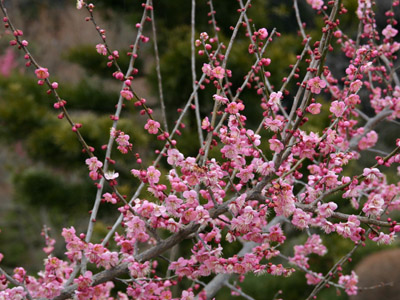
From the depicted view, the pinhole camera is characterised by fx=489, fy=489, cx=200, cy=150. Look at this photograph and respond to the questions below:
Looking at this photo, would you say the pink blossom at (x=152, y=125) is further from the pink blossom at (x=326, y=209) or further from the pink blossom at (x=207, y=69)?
the pink blossom at (x=326, y=209)

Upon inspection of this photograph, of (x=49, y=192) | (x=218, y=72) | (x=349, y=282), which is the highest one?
(x=218, y=72)

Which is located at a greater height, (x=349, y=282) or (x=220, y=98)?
(x=220, y=98)

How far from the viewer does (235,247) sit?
3363mm

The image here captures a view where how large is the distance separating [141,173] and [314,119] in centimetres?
236

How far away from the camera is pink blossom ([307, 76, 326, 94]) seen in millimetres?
1119

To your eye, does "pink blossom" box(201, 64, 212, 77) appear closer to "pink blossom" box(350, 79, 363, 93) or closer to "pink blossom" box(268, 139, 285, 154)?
"pink blossom" box(268, 139, 285, 154)

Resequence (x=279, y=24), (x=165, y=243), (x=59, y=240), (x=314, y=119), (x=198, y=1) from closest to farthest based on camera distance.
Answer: (x=165, y=243), (x=314, y=119), (x=198, y=1), (x=279, y=24), (x=59, y=240)

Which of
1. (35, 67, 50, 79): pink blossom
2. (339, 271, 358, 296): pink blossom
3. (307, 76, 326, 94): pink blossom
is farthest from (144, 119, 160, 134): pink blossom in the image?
(339, 271, 358, 296): pink blossom

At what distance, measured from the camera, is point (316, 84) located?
1129mm

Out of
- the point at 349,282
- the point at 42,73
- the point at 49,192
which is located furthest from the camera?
the point at 49,192

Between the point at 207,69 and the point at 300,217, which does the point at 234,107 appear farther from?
the point at 300,217

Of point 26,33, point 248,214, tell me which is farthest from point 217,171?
point 26,33

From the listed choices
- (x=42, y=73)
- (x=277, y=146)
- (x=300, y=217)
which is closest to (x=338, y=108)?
(x=277, y=146)

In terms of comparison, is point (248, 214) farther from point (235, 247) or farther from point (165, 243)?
point (235, 247)
